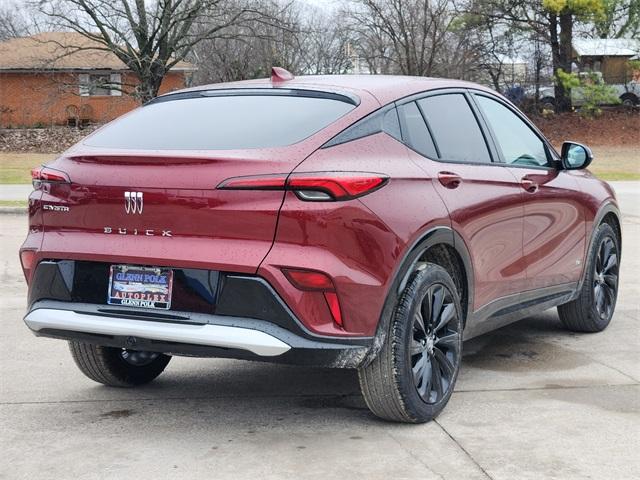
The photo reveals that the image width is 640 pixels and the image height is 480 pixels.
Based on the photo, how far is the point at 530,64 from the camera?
156ft

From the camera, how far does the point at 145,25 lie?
41.0 m

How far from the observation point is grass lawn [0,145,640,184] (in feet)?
82.6

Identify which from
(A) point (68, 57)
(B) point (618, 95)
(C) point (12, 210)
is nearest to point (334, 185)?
(C) point (12, 210)

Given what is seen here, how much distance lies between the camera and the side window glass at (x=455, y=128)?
534 cm

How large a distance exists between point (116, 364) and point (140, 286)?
1225 mm

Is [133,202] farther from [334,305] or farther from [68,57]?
[68,57]

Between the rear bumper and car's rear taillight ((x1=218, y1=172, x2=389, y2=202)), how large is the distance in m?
0.57

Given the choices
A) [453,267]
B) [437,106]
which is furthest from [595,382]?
[437,106]

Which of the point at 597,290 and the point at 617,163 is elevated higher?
the point at 597,290

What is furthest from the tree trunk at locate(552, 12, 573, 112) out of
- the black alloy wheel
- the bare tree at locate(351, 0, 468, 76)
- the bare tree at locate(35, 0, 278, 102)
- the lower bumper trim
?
the lower bumper trim

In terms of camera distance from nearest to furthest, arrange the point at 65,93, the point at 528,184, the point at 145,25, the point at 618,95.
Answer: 1. the point at 528,184
2. the point at 145,25
3. the point at 618,95
4. the point at 65,93

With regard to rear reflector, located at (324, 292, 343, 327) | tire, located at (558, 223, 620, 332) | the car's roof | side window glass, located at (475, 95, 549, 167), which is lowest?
tire, located at (558, 223, 620, 332)

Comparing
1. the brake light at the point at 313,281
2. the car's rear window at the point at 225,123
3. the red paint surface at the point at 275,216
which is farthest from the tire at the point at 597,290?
the brake light at the point at 313,281

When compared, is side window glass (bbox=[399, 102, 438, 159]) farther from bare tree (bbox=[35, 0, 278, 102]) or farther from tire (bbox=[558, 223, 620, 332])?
bare tree (bbox=[35, 0, 278, 102])
